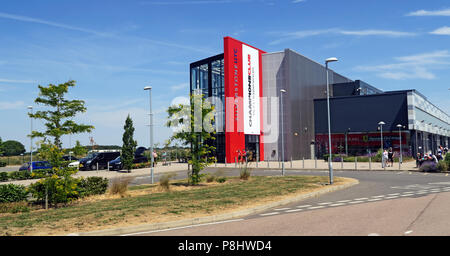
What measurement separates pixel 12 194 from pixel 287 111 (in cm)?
3870

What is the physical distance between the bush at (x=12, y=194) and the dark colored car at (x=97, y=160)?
75.1 ft

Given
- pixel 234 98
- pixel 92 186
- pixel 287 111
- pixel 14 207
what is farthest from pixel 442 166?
pixel 14 207

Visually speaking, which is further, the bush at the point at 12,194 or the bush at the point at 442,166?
the bush at the point at 442,166

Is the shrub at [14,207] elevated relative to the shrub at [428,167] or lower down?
lower down

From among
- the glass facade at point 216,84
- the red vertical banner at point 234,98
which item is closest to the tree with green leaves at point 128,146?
the glass facade at point 216,84

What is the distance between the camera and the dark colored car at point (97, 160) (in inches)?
1490

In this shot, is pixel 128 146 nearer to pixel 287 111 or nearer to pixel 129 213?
pixel 287 111

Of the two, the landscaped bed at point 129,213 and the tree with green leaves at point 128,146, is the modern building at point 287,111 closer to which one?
the tree with green leaves at point 128,146

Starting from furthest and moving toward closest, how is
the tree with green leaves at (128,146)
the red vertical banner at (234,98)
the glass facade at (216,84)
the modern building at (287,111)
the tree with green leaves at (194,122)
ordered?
the glass facade at (216,84), the modern building at (287,111), the red vertical banner at (234,98), the tree with green leaves at (128,146), the tree with green leaves at (194,122)

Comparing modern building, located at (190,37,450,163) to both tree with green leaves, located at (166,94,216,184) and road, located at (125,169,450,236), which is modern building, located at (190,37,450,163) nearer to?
tree with green leaves, located at (166,94,216,184)

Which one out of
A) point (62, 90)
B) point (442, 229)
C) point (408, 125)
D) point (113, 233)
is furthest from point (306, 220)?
point (408, 125)
